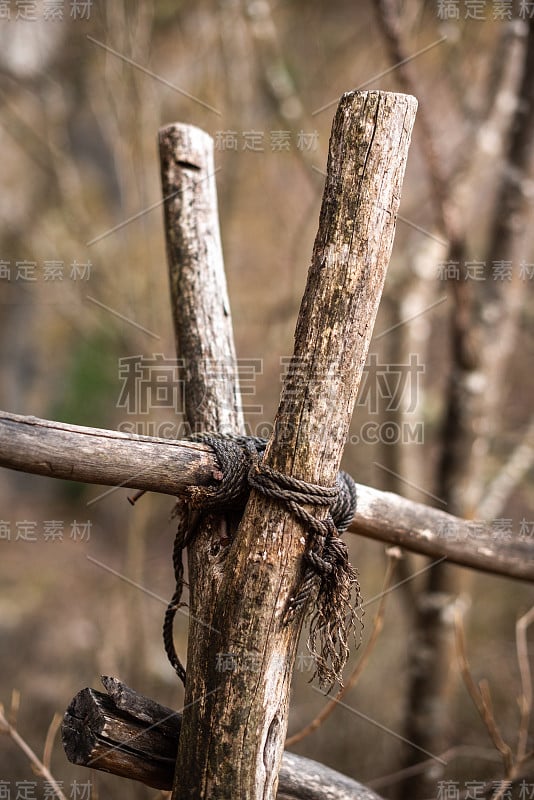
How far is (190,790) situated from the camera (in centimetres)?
113

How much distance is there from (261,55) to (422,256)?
1.13 metres

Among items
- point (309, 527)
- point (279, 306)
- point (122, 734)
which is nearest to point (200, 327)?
point (309, 527)

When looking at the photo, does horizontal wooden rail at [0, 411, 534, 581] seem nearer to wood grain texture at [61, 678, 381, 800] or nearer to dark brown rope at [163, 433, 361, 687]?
dark brown rope at [163, 433, 361, 687]

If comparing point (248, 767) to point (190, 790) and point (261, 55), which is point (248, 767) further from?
point (261, 55)

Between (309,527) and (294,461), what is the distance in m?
0.11

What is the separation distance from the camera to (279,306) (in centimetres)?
391

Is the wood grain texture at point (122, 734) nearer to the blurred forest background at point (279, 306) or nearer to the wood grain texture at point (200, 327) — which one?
the wood grain texture at point (200, 327)

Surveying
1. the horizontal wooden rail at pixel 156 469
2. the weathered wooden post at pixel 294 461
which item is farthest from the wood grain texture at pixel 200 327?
the horizontal wooden rail at pixel 156 469

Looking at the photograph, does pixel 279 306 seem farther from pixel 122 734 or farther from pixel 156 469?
pixel 122 734

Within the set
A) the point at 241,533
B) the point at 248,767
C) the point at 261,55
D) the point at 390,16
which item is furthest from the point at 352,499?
the point at 261,55

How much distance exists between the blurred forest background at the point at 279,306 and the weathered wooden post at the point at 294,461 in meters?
0.60

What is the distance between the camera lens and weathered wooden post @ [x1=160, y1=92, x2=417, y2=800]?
110 centimetres

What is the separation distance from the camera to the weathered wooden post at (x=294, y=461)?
110cm

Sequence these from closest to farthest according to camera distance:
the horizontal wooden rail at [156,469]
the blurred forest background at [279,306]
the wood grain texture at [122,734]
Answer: the horizontal wooden rail at [156,469], the wood grain texture at [122,734], the blurred forest background at [279,306]
